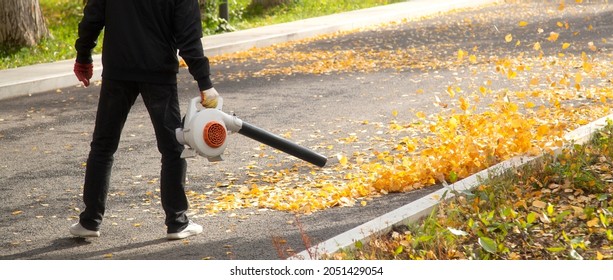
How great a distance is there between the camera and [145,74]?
20.2 ft

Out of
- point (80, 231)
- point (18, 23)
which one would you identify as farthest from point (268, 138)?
point (18, 23)

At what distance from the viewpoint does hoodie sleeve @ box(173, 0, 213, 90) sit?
6.04 m

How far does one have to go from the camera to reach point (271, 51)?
711 inches

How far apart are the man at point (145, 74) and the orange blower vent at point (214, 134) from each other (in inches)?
10.5

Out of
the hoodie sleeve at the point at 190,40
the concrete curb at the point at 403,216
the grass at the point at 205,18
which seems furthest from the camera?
the grass at the point at 205,18

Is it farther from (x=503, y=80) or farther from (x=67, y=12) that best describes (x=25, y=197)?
(x=67, y=12)

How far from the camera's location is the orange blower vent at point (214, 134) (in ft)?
18.9

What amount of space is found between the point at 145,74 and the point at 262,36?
13.4m

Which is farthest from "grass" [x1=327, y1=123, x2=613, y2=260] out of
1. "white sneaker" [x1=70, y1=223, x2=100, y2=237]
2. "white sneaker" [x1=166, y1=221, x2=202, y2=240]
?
"white sneaker" [x1=70, y1=223, x2=100, y2=237]

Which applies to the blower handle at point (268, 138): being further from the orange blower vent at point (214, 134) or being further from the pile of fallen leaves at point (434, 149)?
the pile of fallen leaves at point (434, 149)

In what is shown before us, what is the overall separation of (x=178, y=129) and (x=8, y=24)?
12.3m

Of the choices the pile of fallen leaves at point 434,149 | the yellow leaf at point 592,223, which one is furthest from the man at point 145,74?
the yellow leaf at point 592,223

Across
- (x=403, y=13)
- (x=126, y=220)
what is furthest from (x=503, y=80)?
(x=403, y=13)

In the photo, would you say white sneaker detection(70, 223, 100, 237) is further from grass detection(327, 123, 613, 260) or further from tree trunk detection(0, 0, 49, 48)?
tree trunk detection(0, 0, 49, 48)
